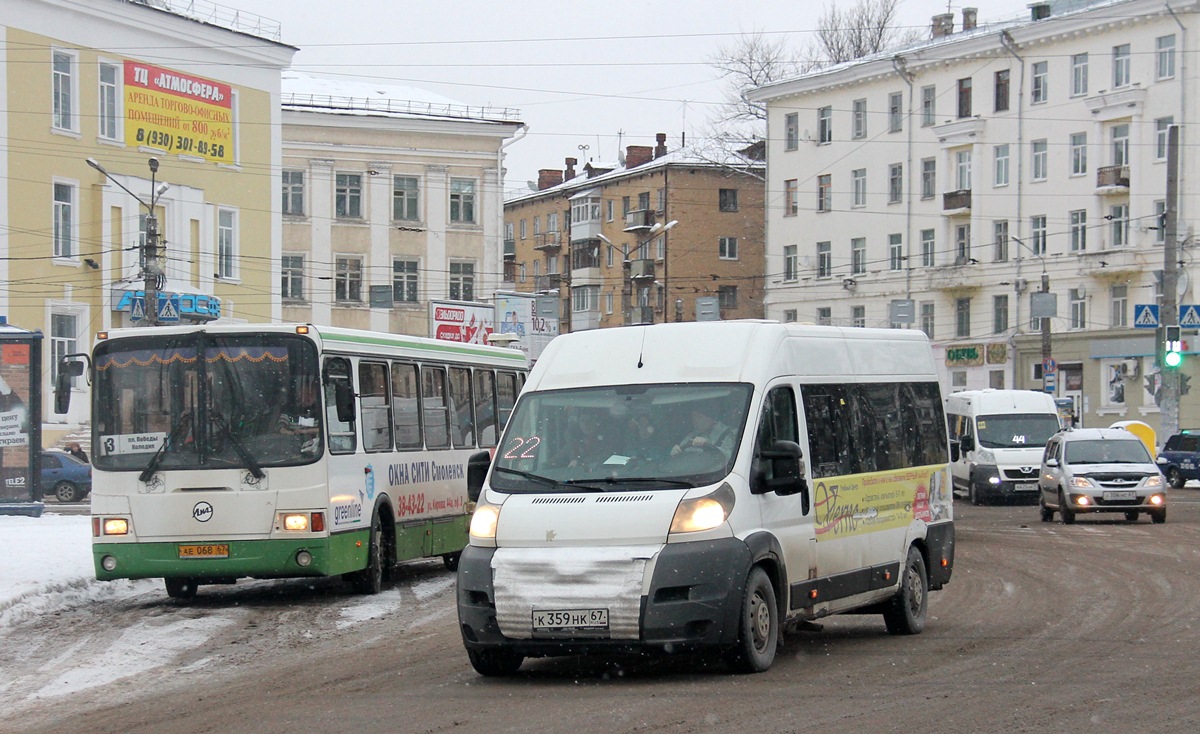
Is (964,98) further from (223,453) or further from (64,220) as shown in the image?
(223,453)

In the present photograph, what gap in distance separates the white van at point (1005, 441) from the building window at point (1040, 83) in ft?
87.9

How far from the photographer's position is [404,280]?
6669 centimetres

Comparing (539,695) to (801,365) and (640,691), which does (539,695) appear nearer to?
(640,691)

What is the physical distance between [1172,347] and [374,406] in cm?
2656

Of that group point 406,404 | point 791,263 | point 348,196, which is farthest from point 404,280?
point 406,404

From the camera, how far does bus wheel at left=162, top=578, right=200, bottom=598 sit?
16188 millimetres

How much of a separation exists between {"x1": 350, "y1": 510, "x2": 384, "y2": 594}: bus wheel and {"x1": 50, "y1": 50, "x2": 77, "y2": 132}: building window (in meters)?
33.3

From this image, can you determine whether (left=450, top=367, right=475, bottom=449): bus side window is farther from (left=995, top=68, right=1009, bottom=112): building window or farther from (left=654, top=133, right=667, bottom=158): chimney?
(left=654, top=133, right=667, bottom=158): chimney

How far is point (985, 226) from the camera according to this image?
64.2 m

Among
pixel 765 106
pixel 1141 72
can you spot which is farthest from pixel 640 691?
pixel 765 106

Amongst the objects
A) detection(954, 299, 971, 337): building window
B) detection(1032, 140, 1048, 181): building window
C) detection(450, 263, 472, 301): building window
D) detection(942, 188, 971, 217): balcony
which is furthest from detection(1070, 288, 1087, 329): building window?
detection(450, 263, 472, 301): building window

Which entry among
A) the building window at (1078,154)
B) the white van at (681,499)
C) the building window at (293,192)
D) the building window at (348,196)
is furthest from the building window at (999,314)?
the white van at (681,499)

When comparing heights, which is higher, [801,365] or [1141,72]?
[1141,72]

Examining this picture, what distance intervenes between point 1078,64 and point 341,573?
50938mm
